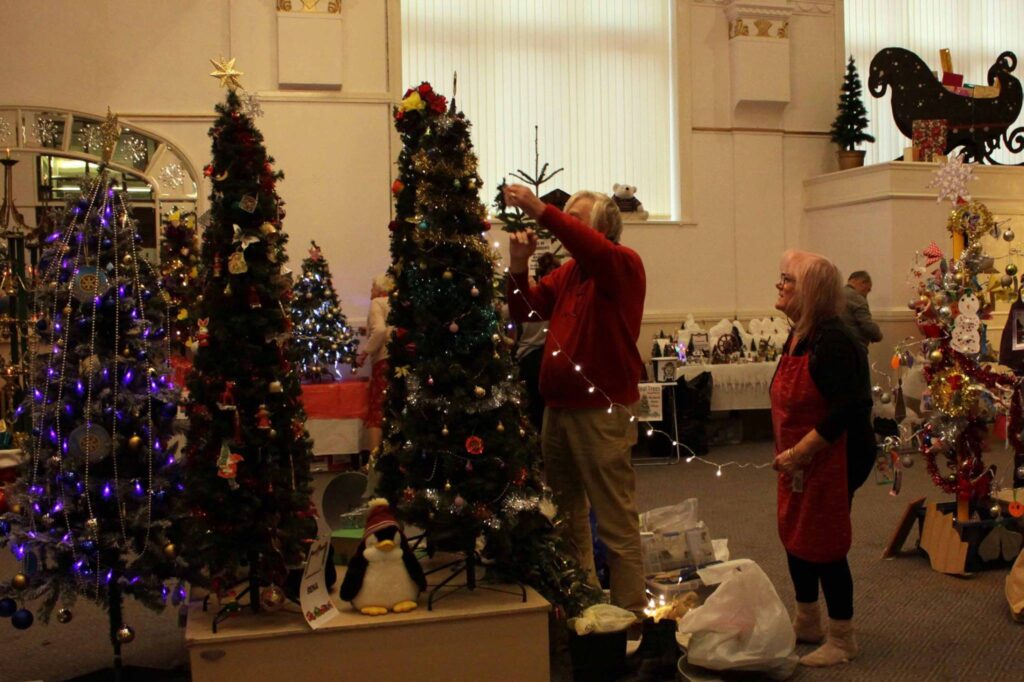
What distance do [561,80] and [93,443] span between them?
7.46 m

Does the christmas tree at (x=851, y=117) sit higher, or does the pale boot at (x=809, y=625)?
the christmas tree at (x=851, y=117)

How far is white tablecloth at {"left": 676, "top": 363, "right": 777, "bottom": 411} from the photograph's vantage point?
8664 millimetres

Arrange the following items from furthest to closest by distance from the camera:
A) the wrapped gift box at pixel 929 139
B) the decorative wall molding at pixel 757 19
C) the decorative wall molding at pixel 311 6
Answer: the decorative wall molding at pixel 757 19 < the wrapped gift box at pixel 929 139 < the decorative wall molding at pixel 311 6

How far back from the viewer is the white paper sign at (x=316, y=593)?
10.2 ft

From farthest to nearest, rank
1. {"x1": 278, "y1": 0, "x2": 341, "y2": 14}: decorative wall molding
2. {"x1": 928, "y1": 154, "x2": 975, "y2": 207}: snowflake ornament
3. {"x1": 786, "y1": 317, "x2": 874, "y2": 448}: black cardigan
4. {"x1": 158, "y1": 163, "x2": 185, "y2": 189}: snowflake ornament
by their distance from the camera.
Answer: {"x1": 278, "y1": 0, "x2": 341, "y2": 14}: decorative wall molding
{"x1": 158, "y1": 163, "x2": 185, "y2": 189}: snowflake ornament
{"x1": 928, "y1": 154, "x2": 975, "y2": 207}: snowflake ornament
{"x1": 786, "y1": 317, "x2": 874, "y2": 448}: black cardigan

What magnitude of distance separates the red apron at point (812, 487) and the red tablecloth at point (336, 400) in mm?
4890

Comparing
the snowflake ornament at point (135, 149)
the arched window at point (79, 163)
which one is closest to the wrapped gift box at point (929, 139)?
the arched window at point (79, 163)

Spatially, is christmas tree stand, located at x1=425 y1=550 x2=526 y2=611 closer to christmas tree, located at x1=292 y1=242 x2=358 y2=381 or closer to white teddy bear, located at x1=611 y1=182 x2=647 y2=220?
christmas tree, located at x1=292 y1=242 x2=358 y2=381

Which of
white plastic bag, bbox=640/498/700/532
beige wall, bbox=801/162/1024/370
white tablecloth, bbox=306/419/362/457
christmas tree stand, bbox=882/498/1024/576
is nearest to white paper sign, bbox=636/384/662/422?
white tablecloth, bbox=306/419/362/457

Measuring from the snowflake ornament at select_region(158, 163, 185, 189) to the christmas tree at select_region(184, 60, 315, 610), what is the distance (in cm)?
562

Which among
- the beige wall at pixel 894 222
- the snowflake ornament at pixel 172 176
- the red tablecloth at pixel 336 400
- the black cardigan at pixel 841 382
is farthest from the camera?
the beige wall at pixel 894 222

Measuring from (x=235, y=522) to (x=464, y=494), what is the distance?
74cm

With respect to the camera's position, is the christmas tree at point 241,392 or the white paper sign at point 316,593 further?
the christmas tree at point 241,392

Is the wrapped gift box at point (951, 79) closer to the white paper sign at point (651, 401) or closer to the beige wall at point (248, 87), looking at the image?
the white paper sign at point (651, 401)
